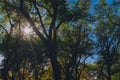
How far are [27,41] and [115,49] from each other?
1615 centimetres

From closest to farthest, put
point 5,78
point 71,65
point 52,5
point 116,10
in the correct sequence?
point 52,5 < point 5,78 < point 116,10 < point 71,65

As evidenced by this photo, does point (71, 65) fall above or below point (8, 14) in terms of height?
below

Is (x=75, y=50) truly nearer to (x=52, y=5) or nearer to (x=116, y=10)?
(x=116, y=10)

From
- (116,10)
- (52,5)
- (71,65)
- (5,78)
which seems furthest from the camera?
(71,65)

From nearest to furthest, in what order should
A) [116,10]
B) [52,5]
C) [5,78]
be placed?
[52,5] → [5,78] → [116,10]

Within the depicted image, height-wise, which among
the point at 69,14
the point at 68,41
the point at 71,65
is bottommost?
the point at 71,65

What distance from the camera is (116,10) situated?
54.7 metres

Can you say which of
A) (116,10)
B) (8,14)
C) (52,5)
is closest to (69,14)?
(52,5)

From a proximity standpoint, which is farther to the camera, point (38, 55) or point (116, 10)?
point (38, 55)

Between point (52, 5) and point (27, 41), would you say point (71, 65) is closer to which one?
point (27, 41)

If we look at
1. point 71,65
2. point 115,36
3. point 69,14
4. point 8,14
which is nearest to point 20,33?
point 8,14

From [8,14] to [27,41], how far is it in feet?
55.3

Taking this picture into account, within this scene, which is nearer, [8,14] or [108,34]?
[8,14]

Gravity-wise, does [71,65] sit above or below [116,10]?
below
